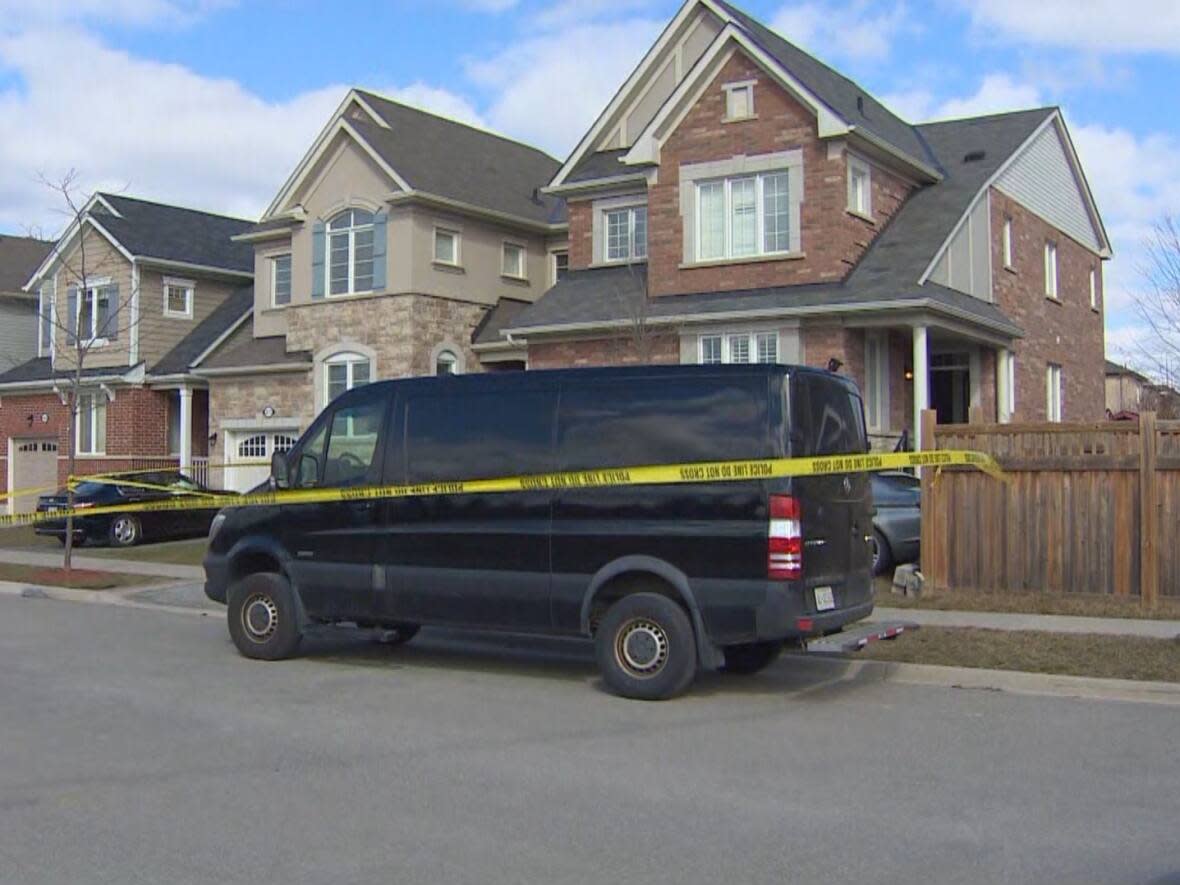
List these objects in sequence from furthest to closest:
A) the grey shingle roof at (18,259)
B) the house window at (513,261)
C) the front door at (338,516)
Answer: the grey shingle roof at (18,259), the house window at (513,261), the front door at (338,516)

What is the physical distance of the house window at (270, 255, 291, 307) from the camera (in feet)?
95.8

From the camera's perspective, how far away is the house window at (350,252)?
2630 centimetres

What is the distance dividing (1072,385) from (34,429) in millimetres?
26468

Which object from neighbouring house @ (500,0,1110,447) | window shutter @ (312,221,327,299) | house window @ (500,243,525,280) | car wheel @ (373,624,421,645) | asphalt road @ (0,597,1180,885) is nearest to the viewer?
asphalt road @ (0,597,1180,885)

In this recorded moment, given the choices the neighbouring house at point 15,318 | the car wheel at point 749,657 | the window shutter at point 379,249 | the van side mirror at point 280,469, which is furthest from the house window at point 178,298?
the car wheel at point 749,657

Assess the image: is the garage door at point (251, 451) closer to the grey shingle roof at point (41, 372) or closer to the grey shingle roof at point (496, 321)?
the grey shingle roof at point (41, 372)

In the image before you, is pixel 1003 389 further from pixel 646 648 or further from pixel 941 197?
pixel 646 648

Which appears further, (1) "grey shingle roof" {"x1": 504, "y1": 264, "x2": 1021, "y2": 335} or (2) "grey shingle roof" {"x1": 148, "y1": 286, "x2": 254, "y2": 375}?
(2) "grey shingle roof" {"x1": 148, "y1": 286, "x2": 254, "y2": 375}

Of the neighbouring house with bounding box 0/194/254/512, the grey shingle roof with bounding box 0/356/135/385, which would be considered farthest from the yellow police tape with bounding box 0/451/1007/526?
the grey shingle roof with bounding box 0/356/135/385

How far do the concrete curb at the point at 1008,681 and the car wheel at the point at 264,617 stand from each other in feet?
14.2

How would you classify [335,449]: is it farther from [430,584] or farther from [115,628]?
[115,628]

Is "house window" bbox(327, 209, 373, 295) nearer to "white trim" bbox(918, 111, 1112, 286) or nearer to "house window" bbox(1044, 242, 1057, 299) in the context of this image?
"white trim" bbox(918, 111, 1112, 286)

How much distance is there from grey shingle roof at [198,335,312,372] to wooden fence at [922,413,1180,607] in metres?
17.0

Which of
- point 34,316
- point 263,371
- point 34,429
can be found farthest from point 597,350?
point 34,316
